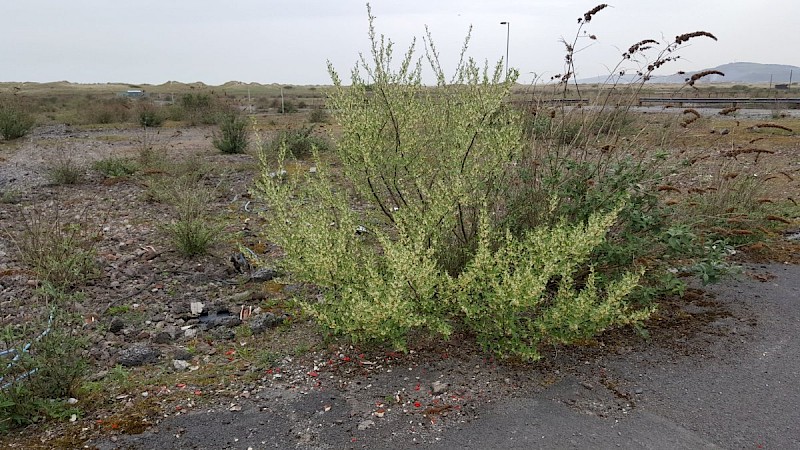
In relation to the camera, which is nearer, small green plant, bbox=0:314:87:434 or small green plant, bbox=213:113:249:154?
small green plant, bbox=0:314:87:434

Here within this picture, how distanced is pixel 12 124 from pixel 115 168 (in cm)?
910

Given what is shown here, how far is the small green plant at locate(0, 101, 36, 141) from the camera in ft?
53.1

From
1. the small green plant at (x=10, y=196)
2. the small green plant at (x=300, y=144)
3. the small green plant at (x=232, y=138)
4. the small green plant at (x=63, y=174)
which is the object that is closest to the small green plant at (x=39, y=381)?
the small green plant at (x=10, y=196)

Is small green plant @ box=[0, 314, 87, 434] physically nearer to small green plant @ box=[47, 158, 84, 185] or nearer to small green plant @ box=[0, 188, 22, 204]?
small green plant @ box=[0, 188, 22, 204]

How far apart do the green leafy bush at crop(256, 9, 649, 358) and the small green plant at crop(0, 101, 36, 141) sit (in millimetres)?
16380

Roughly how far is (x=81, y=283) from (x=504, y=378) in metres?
4.18

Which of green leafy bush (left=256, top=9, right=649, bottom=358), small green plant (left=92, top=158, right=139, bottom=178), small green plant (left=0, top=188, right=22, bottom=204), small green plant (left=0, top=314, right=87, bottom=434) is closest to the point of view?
small green plant (left=0, top=314, right=87, bottom=434)

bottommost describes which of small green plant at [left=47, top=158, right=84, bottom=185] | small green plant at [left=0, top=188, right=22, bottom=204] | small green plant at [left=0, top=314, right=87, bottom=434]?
small green plant at [left=0, top=314, right=87, bottom=434]

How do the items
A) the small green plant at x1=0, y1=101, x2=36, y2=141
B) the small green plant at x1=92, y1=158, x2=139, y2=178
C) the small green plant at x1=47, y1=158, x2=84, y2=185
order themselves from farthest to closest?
the small green plant at x1=0, y1=101, x2=36, y2=141 < the small green plant at x1=92, y1=158, x2=139, y2=178 < the small green plant at x1=47, y1=158, x2=84, y2=185

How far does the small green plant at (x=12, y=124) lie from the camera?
16188mm

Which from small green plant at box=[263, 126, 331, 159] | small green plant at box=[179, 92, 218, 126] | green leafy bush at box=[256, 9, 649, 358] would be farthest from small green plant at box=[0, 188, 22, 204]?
small green plant at box=[179, 92, 218, 126]

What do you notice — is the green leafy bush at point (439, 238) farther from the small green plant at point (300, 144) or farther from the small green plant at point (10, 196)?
the small green plant at point (300, 144)

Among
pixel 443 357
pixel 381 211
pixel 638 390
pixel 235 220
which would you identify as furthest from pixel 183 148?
pixel 638 390

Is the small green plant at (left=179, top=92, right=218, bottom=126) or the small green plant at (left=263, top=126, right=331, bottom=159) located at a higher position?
the small green plant at (left=179, top=92, right=218, bottom=126)
